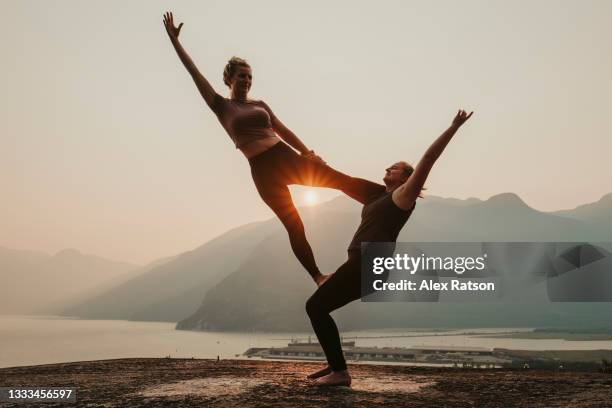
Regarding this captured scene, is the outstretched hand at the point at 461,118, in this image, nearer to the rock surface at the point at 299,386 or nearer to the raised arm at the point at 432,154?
the raised arm at the point at 432,154

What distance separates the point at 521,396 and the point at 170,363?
516cm

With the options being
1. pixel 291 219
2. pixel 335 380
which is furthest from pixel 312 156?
pixel 335 380

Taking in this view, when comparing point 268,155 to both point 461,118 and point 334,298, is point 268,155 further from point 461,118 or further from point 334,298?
point 461,118

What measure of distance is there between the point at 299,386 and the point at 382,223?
1782mm

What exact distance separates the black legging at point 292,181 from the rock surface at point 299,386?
1548 mm

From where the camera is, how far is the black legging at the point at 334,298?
5.03 m

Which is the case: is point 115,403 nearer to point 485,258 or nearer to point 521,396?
point 521,396

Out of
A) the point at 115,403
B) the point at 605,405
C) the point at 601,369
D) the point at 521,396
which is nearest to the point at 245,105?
the point at 115,403

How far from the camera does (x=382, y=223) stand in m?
4.95

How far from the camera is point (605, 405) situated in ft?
12.4

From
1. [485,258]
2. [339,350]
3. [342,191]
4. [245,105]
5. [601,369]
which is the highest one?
[245,105]

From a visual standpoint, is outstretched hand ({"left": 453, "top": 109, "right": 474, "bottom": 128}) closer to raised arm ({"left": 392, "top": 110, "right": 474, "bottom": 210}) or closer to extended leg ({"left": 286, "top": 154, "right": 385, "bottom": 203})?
raised arm ({"left": 392, "top": 110, "right": 474, "bottom": 210})

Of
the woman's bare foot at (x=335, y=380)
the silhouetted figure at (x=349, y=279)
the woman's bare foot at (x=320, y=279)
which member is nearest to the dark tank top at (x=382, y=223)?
the silhouetted figure at (x=349, y=279)

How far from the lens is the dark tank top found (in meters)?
4.95
